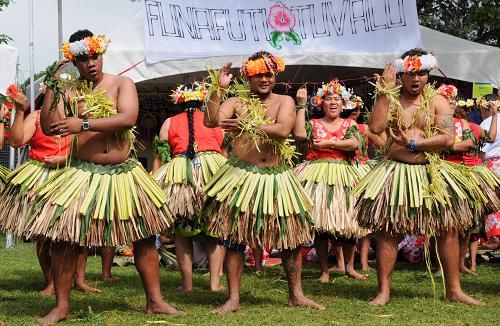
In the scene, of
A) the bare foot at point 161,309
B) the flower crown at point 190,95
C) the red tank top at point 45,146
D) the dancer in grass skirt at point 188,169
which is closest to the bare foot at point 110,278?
the dancer in grass skirt at point 188,169

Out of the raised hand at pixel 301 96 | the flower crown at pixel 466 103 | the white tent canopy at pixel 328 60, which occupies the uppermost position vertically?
the white tent canopy at pixel 328 60

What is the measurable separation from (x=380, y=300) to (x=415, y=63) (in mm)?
1510

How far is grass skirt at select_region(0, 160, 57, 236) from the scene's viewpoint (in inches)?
199

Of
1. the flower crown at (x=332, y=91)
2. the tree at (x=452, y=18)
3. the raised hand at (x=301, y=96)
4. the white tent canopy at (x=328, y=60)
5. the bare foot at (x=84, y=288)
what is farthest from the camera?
the tree at (x=452, y=18)

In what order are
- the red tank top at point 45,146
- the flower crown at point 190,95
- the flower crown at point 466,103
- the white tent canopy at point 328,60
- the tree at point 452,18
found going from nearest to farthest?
the red tank top at point 45,146, the flower crown at point 190,95, the flower crown at point 466,103, the white tent canopy at point 328,60, the tree at point 452,18

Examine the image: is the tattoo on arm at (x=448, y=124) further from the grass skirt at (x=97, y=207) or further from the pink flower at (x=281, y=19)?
the pink flower at (x=281, y=19)

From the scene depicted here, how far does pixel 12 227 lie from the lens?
16.6ft

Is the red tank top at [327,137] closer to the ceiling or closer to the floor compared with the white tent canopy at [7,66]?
closer to the floor

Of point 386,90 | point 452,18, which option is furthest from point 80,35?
point 452,18

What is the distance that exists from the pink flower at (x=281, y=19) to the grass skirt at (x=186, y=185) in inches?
121

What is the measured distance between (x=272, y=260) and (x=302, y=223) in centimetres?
291

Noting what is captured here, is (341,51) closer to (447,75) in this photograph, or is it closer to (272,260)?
(447,75)

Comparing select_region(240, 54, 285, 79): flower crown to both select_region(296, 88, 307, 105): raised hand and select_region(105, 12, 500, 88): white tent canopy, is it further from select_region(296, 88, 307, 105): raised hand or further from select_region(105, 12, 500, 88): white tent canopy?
select_region(105, 12, 500, 88): white tent canopy

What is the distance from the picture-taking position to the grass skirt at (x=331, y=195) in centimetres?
585
